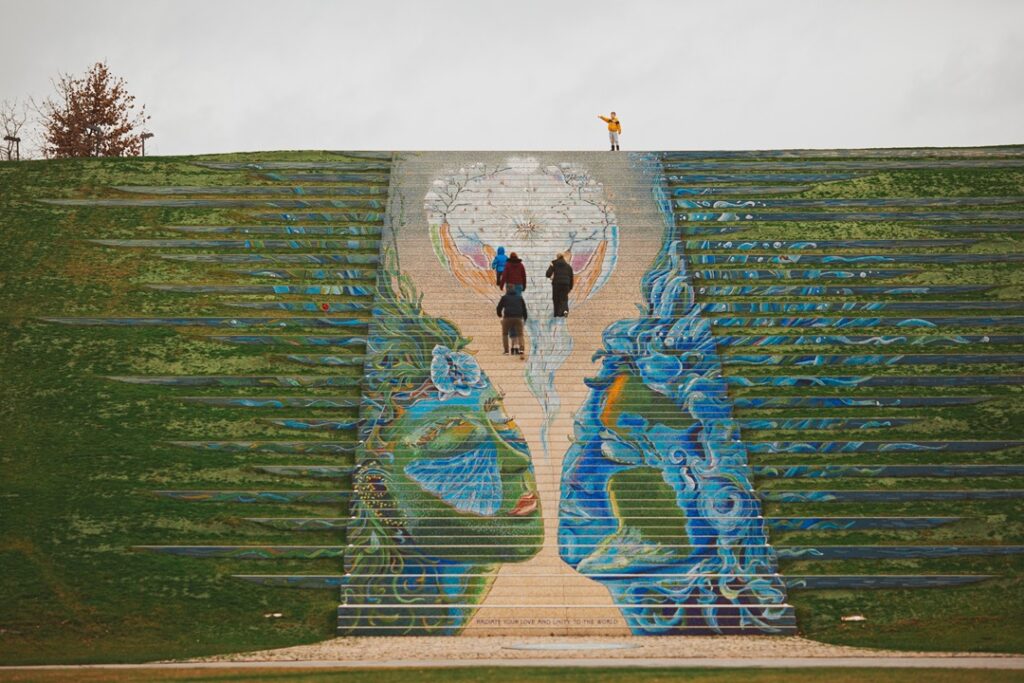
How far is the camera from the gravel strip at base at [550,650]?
12.4 m

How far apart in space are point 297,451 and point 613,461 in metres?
4.67

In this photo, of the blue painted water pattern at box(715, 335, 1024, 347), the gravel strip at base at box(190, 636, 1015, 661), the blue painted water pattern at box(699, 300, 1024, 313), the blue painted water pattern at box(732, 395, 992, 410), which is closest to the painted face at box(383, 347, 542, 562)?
the gravel strip at base at box(190, 636, 1015, 661)

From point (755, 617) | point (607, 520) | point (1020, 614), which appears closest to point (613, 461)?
point (607, 520)

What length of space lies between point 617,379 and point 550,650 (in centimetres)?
618

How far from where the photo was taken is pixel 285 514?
1556 centimetres

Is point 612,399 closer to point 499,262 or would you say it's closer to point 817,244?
point 499,262

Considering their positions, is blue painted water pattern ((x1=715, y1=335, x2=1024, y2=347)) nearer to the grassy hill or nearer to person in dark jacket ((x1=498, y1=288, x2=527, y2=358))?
the grassy hill

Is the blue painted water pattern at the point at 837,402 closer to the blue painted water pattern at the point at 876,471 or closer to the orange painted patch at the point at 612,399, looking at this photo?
the blue painted water pattern at the point at 876,471

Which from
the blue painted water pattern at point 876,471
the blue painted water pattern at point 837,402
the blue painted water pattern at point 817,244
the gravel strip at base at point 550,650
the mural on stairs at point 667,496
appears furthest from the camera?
the blue painted water pattern at point 817,244

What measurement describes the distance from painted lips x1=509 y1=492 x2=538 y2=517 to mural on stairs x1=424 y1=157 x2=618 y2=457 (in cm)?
288

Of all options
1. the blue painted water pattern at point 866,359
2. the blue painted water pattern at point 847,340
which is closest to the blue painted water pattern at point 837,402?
the blue painted water pattern at point 866,359

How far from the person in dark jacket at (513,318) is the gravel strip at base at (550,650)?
243 inches

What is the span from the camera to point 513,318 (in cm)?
1839

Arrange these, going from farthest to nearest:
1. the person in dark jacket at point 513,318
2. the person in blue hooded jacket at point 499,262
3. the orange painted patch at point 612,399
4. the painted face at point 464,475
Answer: the person in blue hooded jacket at point 499,262
the person in dark jacket at point 513,318
the orange painted patch at point 612,399
the painted face at point 464,475
